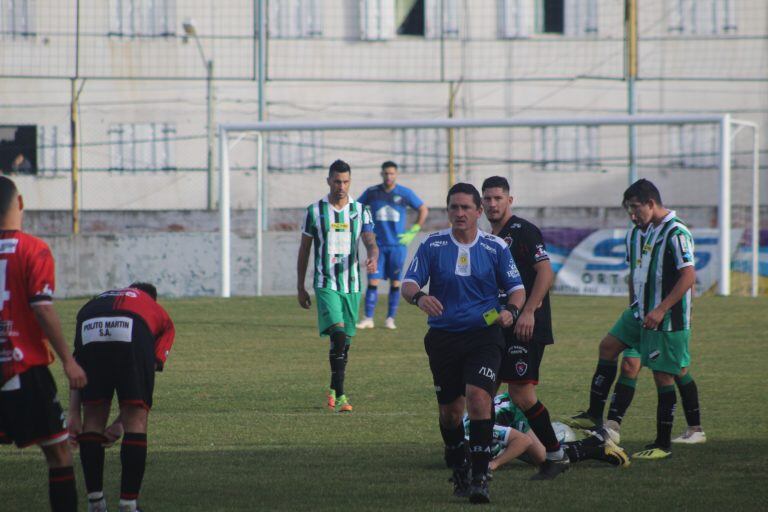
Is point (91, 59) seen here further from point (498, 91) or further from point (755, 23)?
point (755, 23)

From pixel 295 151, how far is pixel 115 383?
86.3 feet

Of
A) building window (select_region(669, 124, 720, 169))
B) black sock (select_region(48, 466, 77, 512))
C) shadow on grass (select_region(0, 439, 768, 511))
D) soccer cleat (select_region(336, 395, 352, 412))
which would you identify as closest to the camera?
black sock (select_region(48, 466, 77, 512))

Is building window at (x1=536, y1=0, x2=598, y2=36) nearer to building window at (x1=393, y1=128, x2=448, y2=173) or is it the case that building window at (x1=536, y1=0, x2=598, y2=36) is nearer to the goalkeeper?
building window at (x1=393, y1=128, x2=448, y2=173)

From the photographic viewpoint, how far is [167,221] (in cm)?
2948

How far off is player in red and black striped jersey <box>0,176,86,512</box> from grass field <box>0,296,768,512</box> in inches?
47.0

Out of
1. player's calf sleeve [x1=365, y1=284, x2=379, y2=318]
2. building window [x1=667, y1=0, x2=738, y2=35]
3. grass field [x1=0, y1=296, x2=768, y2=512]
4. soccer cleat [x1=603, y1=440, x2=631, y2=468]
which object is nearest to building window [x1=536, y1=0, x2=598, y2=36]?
building window [x1=667, y1=0, x2=738, y2=35]

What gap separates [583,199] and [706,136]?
4419 mm

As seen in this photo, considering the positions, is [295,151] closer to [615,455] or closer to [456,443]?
[615,455]

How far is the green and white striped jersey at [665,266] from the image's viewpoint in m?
8.67

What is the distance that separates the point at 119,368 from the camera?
6.59m

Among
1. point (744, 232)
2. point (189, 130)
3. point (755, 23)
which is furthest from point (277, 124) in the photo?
point (755, 23)

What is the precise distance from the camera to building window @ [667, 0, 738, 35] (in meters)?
35.3

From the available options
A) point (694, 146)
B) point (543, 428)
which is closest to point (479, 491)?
point (543, 428)

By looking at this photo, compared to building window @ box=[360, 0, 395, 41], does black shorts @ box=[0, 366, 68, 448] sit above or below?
below
